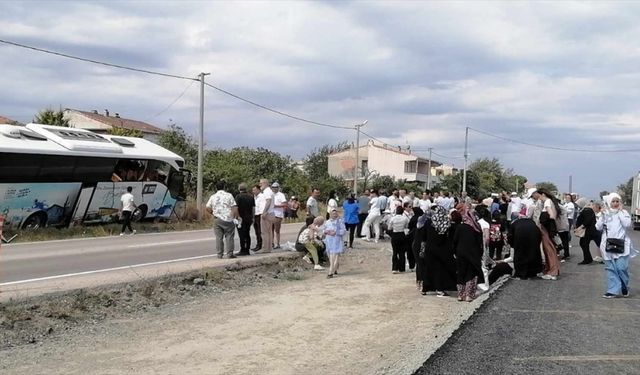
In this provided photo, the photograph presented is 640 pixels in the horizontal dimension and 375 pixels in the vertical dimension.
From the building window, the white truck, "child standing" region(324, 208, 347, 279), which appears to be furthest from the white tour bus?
the building window

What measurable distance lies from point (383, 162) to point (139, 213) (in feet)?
220

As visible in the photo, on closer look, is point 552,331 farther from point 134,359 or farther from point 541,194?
point 541,194

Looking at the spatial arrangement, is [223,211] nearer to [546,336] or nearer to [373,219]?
[373,219]

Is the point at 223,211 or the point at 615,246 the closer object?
the point at 615,246

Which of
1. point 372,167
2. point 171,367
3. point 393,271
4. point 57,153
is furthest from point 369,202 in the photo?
point 372,167

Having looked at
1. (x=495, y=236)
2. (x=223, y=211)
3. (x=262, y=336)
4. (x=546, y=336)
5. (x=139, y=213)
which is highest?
(x=223, y=211)

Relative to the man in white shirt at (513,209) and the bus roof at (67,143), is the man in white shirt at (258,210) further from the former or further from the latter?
the bus roof at (67,143)

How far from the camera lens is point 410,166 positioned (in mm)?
89812

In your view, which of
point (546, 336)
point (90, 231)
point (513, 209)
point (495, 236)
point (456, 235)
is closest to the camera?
point (546, 336)

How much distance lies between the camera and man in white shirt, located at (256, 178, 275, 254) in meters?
15.9

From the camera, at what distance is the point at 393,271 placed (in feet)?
48.3

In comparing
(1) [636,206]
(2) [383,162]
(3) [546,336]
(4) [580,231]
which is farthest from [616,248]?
(2) [383,162]

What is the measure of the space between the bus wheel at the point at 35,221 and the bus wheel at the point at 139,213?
13.7 ft

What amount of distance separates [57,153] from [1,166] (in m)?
2.20
